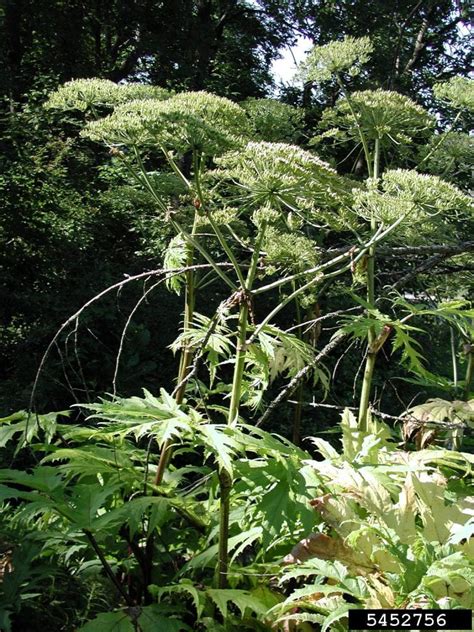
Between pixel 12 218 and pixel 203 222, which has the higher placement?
pixel 12 218

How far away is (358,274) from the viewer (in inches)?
114

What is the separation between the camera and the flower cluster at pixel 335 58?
128 inches

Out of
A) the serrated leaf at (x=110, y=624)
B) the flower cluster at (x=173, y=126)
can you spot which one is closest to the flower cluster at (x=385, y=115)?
the flower cluster at (x=173, y=126)

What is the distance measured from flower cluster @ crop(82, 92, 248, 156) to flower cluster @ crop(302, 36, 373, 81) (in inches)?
33.2

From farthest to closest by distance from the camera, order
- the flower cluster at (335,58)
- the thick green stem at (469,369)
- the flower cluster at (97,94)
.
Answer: the thick green stem at (469,369) → the flower cluster at (335,58) → the flower cluster at (97,94)

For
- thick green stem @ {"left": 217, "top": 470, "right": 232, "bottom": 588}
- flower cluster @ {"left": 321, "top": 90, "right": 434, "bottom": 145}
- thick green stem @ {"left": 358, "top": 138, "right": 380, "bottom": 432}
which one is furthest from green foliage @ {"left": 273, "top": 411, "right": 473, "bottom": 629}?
flower cluster @ {"left": 321, "top": 90, "right": 434, "bottom": 145}

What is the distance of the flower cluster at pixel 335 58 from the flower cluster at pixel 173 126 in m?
0.84

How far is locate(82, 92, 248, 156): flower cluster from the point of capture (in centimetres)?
247

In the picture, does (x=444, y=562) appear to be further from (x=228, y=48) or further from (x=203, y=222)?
(x=228, y=48)

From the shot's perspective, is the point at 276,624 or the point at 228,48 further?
the point at 228,48

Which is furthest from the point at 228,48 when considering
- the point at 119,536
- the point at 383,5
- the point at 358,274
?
the point at 119,536

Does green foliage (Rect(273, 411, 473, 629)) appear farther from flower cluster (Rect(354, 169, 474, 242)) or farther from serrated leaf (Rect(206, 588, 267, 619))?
flower cluster (Rect(354, 169, 474, 242))

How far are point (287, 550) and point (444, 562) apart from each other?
2.23ft

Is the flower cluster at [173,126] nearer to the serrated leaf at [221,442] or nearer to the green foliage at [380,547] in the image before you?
the serrated leaf at [221,442]
